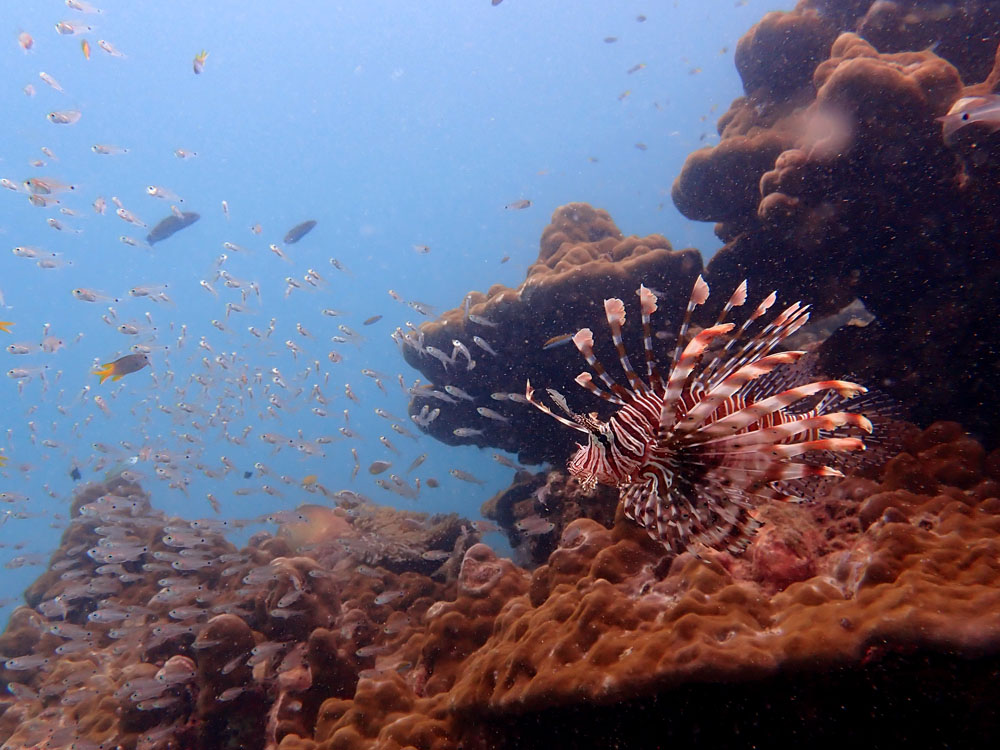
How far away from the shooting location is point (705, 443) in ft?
7.25

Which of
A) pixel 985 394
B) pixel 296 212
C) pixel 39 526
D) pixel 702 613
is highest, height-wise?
pixel 296 212

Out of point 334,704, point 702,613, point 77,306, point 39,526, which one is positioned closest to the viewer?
point 702,613

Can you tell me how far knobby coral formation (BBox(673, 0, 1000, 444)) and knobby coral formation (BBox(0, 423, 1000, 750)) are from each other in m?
1.84

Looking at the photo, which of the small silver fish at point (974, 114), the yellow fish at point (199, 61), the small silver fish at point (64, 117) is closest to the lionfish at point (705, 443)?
the small silver fish at point (974, 114)

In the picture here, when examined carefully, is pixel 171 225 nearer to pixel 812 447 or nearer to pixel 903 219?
pixel 903 219

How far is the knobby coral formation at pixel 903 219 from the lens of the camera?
507cm

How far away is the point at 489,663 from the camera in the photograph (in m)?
3.40

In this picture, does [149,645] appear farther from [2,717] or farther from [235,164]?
[235,164]

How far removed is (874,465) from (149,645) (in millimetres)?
7120

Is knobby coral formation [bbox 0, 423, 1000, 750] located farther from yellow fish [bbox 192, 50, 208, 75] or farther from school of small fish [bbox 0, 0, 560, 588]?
yellow fish [bbox 192, 50, 208, 75]

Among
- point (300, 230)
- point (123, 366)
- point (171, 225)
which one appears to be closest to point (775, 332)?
point (123, 366)

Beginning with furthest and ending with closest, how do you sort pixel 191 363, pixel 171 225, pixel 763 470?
1. pixel 191 363
2. pixel 171 225
3. pixel 763 470

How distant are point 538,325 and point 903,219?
4.48 metres

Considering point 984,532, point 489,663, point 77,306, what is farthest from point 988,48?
point 77,306
